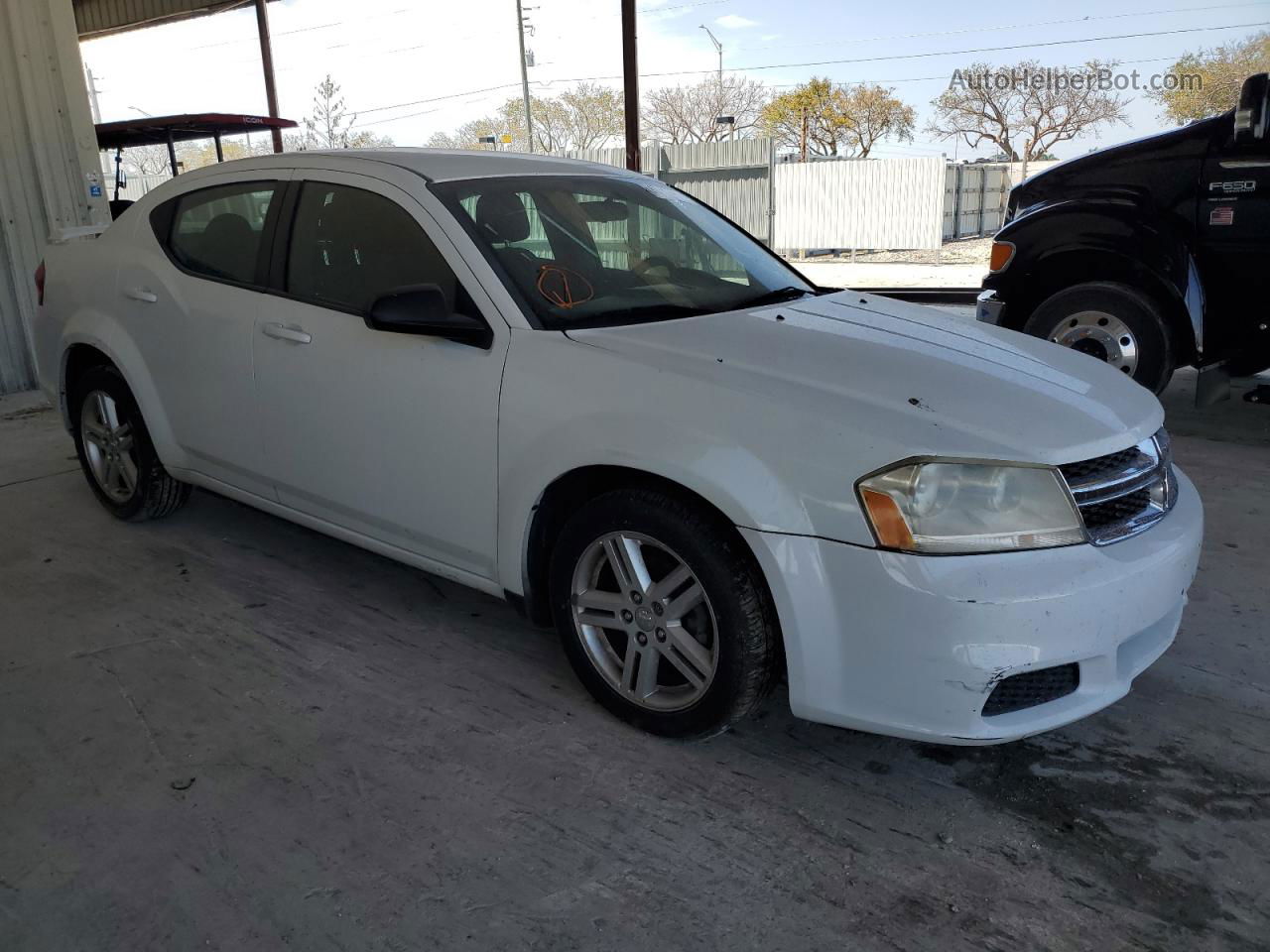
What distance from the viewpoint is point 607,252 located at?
3238mm

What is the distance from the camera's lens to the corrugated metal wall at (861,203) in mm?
21411

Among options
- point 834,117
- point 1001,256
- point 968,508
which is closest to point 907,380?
point 968,508

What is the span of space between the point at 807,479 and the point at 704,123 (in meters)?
45.8

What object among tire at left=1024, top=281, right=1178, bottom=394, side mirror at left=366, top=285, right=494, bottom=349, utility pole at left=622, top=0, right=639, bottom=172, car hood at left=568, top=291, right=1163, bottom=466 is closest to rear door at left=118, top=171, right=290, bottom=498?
side mirror at left=366, top=285, right=494, bottom=349

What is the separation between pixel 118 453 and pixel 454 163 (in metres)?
2.18

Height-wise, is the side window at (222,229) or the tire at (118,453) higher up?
the side window at (222,229)

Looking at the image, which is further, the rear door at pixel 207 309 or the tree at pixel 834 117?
the tree at pixel 834 117

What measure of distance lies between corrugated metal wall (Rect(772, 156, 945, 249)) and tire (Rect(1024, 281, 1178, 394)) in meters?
16.2

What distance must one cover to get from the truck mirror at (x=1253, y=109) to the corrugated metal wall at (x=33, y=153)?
8.20 metres

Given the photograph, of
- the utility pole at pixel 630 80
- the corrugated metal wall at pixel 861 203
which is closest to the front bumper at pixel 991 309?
the utility pole at pixel 630 80

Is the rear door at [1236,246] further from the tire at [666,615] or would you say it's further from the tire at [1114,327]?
the tire at [666,615]

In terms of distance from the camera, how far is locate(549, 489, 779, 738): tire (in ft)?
7.83

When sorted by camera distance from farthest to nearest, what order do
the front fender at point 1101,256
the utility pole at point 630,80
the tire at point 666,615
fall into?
the utility pole at point 630,80
the front fender at point 1101,256
the tire at point 666,615

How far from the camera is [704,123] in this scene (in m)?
45.0
